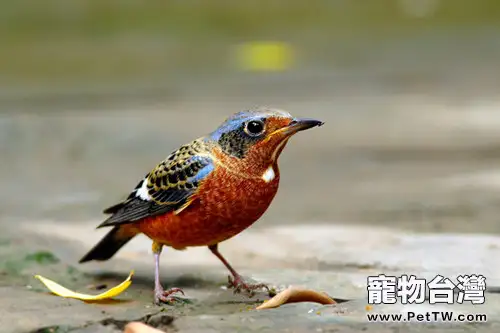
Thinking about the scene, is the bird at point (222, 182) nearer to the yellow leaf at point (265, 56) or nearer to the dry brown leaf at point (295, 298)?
the dry brown leaf at point (295, 298)

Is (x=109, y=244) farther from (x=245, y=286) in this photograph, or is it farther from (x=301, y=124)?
(x=301, y=124)

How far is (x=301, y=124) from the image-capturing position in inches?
157

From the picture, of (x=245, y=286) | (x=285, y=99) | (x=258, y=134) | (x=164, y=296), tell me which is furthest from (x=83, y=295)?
(x=285, y=99)

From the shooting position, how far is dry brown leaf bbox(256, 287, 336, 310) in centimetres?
406

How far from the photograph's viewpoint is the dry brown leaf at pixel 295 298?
4.06 m

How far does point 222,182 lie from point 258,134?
24cm

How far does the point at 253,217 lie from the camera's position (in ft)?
13.7

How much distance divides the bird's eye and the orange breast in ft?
0.62

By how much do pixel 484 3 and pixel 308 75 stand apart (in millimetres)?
7084

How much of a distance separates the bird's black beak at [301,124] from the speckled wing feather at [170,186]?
39 centimetres

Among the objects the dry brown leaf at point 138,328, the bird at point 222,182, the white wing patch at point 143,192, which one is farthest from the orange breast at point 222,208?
the dry brown leaf at point 138,328

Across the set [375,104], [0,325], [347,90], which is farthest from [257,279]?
[347,90]

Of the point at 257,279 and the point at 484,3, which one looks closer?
the point at 257,279

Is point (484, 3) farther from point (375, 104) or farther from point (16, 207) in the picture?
point (16, 207)
